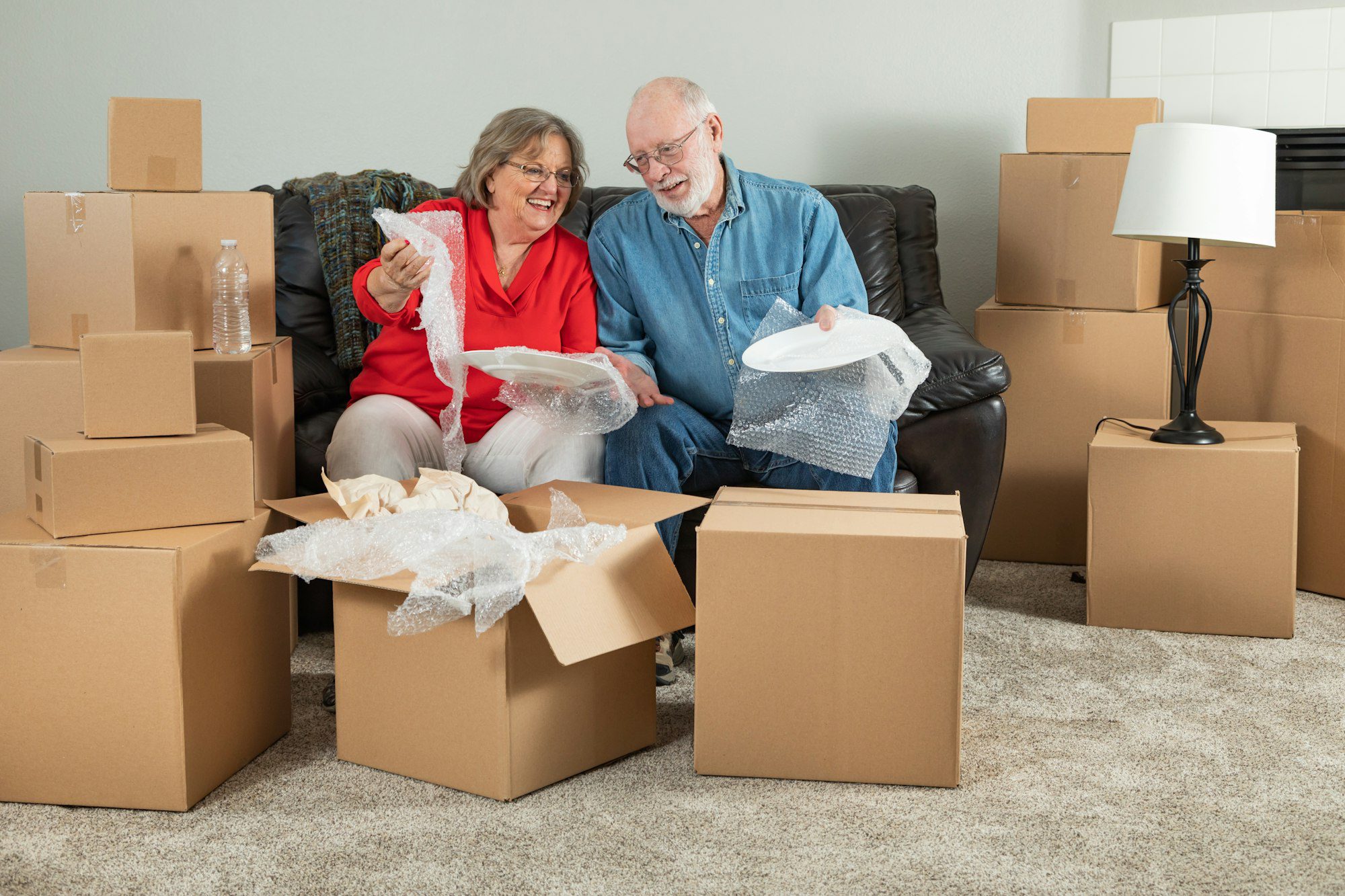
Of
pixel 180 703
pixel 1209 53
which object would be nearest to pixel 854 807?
pixel 180 703

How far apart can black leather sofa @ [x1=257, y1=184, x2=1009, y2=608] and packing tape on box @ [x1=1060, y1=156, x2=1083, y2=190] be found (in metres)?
0.34

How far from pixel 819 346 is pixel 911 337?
68 cm

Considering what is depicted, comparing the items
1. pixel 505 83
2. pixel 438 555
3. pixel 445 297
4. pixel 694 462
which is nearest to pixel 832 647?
pixel 438 555

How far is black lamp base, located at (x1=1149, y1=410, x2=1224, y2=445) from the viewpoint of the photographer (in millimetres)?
2289

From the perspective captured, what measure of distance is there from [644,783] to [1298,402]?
1792 mm

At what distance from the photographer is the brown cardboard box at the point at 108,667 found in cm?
148

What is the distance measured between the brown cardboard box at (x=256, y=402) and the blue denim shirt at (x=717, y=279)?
621mm

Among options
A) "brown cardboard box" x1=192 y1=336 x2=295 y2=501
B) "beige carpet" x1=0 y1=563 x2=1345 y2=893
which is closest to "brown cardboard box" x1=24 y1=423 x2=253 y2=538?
"brown cardboard box" x1=192 y1=336 x2=295 y2=501

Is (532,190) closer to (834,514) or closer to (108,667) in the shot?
(834,514)

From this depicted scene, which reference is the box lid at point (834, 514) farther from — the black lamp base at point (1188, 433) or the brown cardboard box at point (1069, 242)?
the brown cardboard box at point (1069, 242)

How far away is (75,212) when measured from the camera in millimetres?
1956

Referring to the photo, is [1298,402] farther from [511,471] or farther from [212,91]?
[212,91]

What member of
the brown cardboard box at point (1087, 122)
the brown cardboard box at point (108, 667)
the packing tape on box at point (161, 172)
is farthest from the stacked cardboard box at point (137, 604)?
the brown cardboard box at point (1087, 122)

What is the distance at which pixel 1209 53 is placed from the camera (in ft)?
9.52
